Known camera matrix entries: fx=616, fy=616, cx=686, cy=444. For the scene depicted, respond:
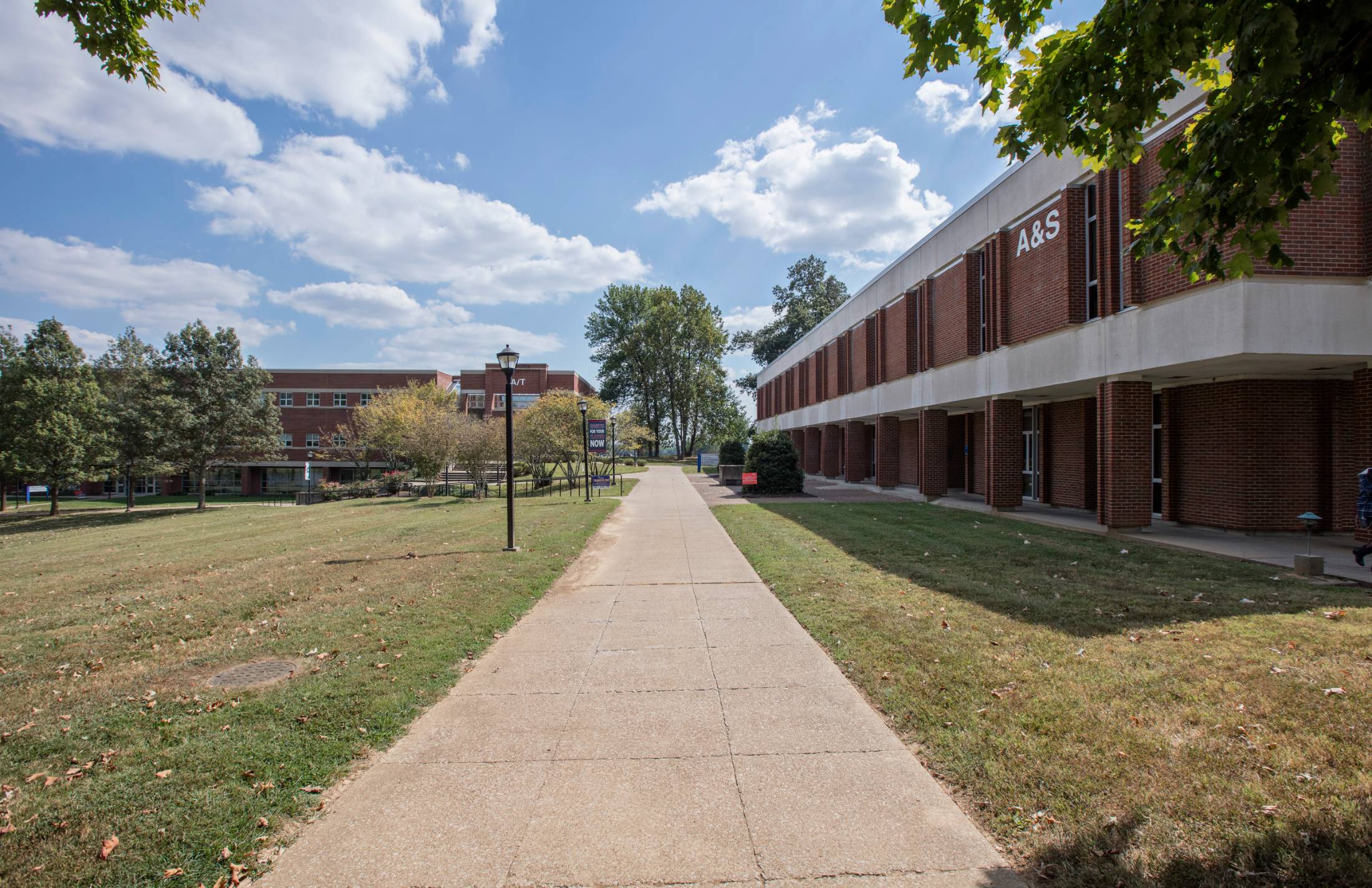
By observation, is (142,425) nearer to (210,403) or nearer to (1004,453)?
(210,403)

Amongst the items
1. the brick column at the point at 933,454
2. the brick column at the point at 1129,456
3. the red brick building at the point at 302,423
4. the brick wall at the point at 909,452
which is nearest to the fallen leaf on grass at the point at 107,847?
the brick column at the point at 1129,456

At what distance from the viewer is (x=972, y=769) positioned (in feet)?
11.7

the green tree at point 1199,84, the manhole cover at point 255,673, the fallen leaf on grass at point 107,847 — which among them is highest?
the green tree at point 1199,84

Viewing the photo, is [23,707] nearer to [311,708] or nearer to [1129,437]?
[311,708]

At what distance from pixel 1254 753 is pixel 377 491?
39.3m

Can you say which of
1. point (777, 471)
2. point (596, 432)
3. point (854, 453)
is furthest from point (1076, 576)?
point (854, 453)

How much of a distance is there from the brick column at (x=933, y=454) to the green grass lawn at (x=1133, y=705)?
1205 cm

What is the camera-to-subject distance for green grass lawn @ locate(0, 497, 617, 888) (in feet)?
10.0

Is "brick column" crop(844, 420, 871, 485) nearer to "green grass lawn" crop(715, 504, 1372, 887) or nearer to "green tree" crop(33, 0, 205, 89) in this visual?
"green grass lawn" crop(715, 504, 1372, 887)

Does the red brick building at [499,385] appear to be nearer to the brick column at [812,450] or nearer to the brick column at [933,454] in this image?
the brick column at [812,450]

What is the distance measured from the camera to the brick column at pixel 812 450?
39594 mm

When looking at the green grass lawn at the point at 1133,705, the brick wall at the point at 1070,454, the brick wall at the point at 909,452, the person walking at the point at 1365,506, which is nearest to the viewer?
the green grass lawn at the point at 1133,705

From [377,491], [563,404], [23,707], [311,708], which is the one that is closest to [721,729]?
[311,708]

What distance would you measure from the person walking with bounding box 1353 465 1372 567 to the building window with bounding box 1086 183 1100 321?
20.5 feet
